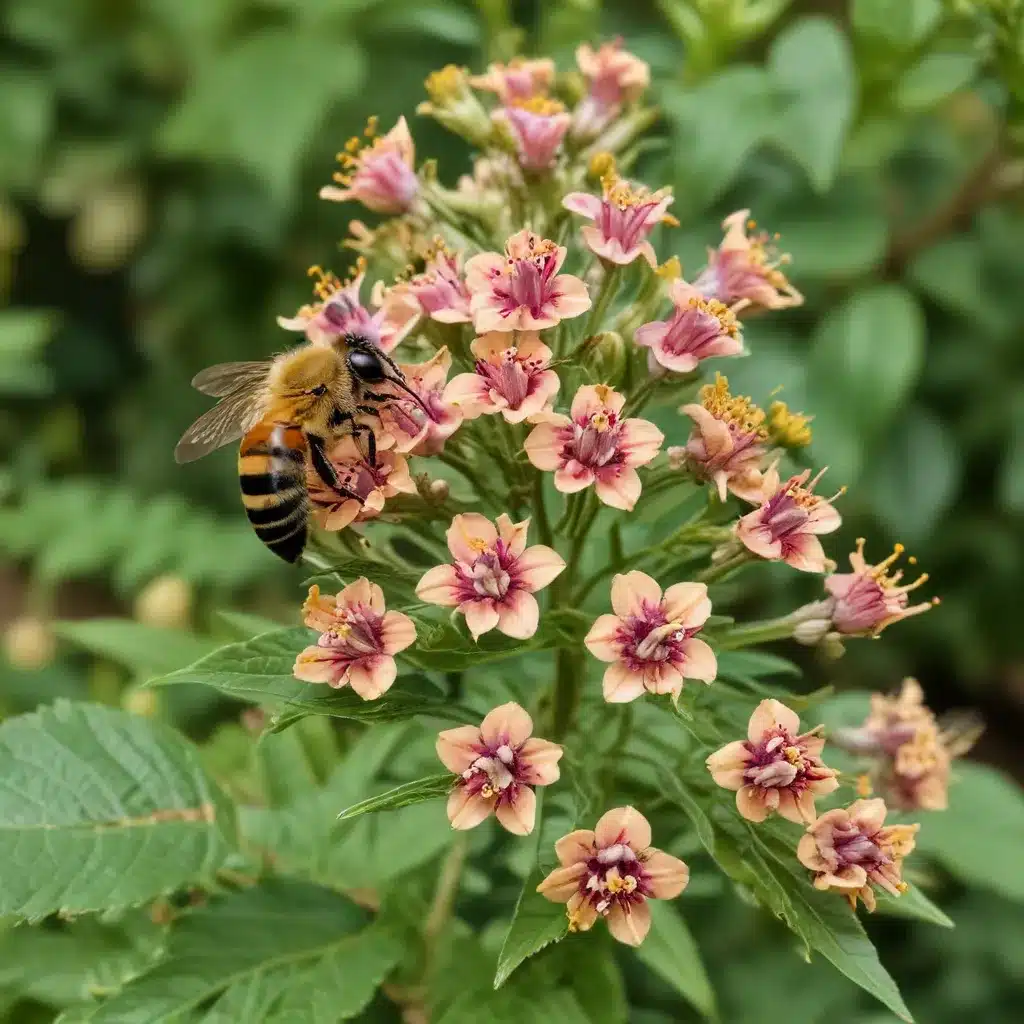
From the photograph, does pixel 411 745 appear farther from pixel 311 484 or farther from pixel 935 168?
pixel 935 168

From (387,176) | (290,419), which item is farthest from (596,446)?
(387,176)

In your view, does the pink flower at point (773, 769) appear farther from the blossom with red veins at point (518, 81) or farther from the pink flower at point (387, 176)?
the blossom with red veins at point (518, 81)

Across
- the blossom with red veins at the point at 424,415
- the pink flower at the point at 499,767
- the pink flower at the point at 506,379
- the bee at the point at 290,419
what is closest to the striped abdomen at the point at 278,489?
the bee at the point at 290,419

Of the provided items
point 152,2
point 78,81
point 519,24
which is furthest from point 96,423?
point 519,24

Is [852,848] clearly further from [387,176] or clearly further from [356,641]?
[387,176]

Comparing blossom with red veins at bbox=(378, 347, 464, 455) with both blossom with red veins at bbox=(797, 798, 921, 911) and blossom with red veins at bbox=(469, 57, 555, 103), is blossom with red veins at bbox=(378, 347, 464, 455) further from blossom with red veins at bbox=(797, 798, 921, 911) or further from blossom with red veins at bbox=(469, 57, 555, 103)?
blossom with red veins at bbox=(797, 798, 921, 911)
